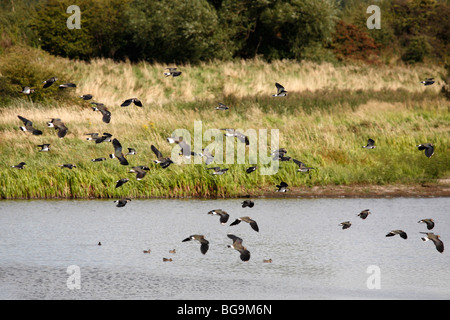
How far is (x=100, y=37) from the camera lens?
204ft

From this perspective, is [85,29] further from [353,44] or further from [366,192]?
[366,192]

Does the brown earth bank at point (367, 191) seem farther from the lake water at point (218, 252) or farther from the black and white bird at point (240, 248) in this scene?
the black and white bird at point (240, 248)

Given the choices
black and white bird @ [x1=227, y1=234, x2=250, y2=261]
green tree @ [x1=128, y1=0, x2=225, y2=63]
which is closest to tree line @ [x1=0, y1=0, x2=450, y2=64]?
green tree @ [x1=128, y1=0, x2=225, y2=63]

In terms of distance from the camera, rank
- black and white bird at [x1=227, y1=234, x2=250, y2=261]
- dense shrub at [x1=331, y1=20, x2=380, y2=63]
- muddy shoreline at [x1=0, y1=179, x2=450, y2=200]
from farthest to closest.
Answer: dense shrub at [x1=331, y1=20, x2=380, y2=63] → muddy shoreline at [x1=0, y1=179, x2=450, y2=200] → black and white bird at [x1=227, y1=234, x2=250, y2=261]

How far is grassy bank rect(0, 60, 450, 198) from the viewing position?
2427cm

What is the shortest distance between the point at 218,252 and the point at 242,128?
41.1 feet

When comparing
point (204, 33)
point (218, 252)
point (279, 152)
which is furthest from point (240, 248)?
point (204, 33)

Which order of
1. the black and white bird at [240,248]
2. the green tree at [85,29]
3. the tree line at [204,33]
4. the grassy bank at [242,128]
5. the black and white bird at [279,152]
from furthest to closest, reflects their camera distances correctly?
the green tree at [85,29], the tree line at [204,33], the grassy bank at [242,128], the black and white bird at [279,152], the black and white bird at [240,248]

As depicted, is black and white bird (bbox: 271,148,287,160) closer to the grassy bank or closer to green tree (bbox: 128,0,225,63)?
the grassy bank

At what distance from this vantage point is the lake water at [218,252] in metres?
14.7

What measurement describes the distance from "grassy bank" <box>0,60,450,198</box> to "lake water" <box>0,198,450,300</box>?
3.25ft

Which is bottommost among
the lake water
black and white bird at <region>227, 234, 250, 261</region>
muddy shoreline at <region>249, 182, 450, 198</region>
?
muddy shoreline at <region>249, 182, 450, 198</region>

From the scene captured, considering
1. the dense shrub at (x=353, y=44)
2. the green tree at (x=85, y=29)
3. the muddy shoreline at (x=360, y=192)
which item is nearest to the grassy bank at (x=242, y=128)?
the muddy shoreline at (x=360, y=192)

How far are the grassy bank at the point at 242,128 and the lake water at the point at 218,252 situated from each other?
3.25 feet
